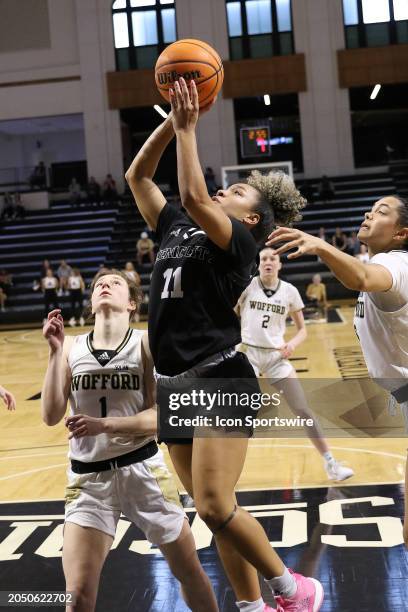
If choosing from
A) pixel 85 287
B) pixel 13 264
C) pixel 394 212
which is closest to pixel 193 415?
pixel 394 212

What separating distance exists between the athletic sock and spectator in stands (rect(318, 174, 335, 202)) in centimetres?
2354

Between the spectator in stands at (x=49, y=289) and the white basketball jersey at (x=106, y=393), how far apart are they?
689 inches

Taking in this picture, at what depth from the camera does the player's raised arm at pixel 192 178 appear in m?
2.95

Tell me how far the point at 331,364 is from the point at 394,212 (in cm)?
758

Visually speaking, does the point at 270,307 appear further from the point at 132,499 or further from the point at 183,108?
the point at 183,108

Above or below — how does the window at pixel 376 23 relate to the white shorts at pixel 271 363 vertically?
above

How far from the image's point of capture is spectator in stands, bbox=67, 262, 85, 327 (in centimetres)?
2052

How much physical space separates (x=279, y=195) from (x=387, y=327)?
79 centimetres

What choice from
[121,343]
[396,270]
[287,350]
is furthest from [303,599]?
[287,350]

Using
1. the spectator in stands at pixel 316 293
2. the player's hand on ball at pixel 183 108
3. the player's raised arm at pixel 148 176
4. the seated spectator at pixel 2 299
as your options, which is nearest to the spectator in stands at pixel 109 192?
the seated spectator at pixel 2 299

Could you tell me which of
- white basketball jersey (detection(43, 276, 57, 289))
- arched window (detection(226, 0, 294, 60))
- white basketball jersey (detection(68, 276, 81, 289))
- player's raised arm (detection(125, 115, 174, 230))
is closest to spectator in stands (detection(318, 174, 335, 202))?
arched window (detection(226, 0, 294, 60))

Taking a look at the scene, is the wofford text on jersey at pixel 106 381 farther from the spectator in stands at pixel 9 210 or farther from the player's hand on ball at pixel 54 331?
the spectator in stands at pixel 9 210

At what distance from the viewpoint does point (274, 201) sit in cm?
347

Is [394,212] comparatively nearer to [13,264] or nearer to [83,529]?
[83,529]
